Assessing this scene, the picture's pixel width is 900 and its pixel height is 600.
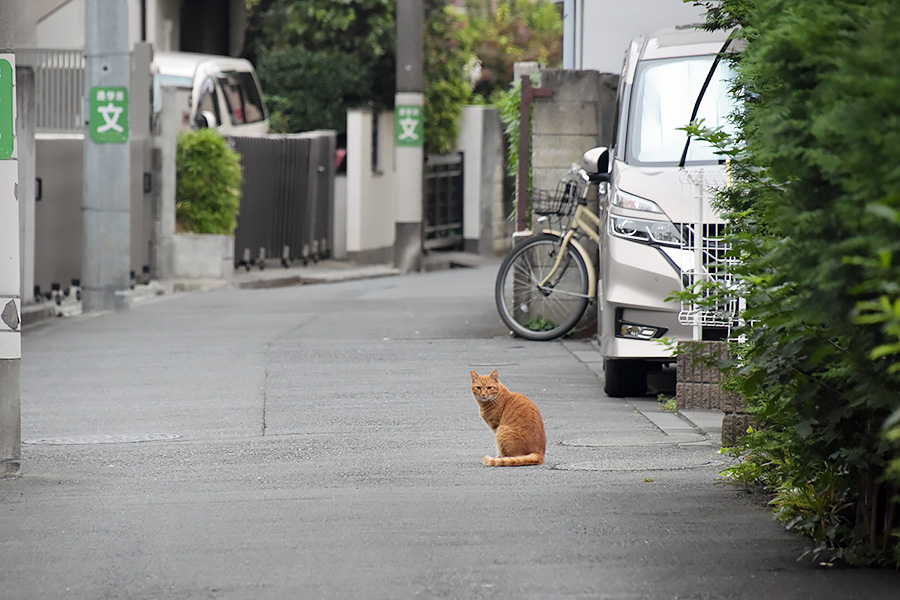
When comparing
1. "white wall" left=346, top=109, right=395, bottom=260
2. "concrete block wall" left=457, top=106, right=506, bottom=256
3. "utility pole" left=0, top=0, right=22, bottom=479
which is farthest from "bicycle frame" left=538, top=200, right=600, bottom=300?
"concrete block wall" left=457, top=106, right=506, bottom=256

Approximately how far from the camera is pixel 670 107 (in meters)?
9.91

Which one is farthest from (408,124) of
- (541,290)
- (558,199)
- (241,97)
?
(541,290)

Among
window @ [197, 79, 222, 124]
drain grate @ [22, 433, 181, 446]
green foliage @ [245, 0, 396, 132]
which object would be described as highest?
green foliage @ [245, 0, 396, 132]

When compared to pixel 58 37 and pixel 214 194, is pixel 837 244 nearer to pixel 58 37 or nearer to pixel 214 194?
pixel 214 194

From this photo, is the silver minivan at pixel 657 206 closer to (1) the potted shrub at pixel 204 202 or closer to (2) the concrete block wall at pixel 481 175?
(1) the potted shrub at pixel 204 202

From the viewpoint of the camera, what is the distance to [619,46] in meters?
14.1

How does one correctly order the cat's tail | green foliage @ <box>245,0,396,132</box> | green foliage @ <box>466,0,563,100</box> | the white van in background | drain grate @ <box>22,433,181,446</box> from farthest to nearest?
green foliage @ <box>466,0,563,100</box>, green foliage @ <box>245,0,396,132</box>, the white van in background, drain grate @ <box>22,433,181,446</box>, the cat's tail

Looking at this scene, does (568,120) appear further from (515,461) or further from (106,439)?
(515,461)

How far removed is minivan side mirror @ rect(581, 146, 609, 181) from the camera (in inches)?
396

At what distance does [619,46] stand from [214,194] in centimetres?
695

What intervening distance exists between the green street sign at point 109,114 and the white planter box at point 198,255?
3116 mm

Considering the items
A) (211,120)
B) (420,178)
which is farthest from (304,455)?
(420,178)

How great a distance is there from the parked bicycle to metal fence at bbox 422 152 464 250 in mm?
12933

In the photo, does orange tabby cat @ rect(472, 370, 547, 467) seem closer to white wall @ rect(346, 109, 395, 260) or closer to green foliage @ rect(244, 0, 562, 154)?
white wall @ rect(346, 109, 395, 260)
